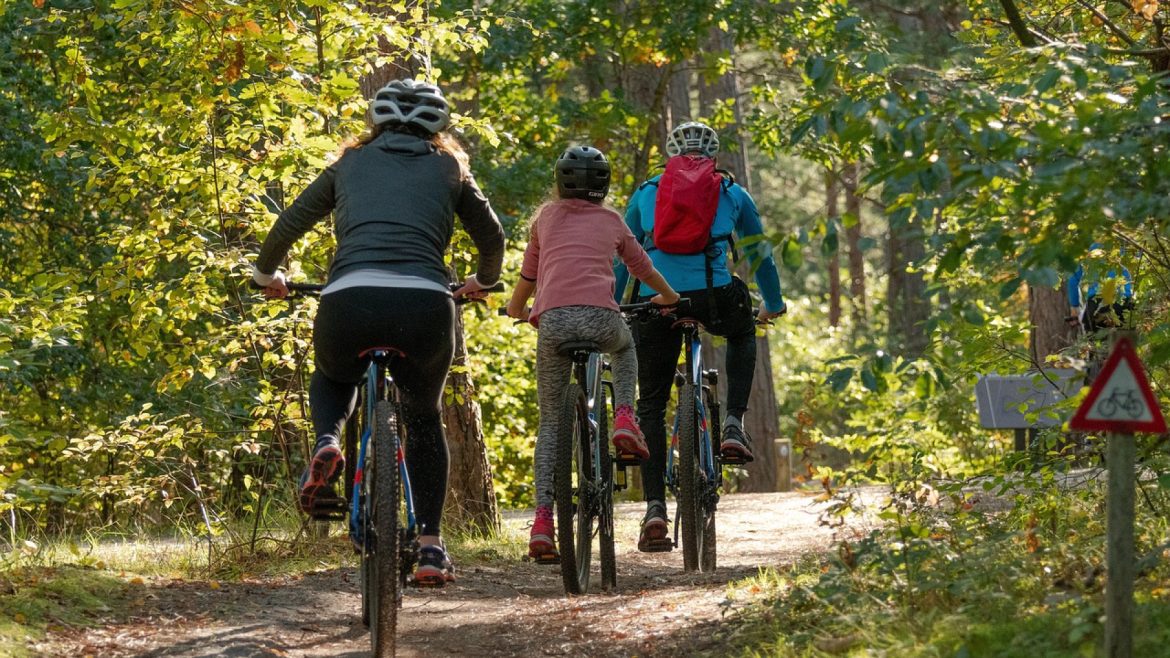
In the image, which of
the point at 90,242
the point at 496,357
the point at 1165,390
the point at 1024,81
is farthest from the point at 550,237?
the point at 496,357

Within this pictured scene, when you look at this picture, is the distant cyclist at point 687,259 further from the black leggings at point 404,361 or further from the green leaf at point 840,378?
the green leaf at point 840,378

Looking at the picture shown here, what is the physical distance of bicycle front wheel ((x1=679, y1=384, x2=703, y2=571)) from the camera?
734 centimetres

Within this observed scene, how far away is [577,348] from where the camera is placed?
21.2 feet

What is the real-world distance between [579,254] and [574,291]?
0.60 ft

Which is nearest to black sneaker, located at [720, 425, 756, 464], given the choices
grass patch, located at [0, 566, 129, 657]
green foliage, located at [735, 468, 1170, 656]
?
green foliage, located at [735, 468, 1170, 656]

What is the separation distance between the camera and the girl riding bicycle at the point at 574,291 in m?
6.45

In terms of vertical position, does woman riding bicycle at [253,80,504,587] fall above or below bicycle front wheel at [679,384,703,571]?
above

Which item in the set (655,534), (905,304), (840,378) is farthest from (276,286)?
(905,304)

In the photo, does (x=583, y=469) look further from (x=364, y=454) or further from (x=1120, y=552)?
(x=1120, y=552)

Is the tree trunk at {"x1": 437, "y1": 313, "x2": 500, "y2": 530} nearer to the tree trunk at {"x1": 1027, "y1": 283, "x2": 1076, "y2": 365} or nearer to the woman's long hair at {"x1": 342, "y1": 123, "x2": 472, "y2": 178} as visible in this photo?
the woman's long hair at {"x1": 342, "y1": 123, "x2": 472, "y2": 178}

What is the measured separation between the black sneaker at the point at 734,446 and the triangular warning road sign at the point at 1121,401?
3880 millimetres

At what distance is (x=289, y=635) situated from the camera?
5891mm

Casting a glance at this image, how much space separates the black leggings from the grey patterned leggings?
959 millimetres

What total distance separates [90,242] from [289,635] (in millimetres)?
8811
